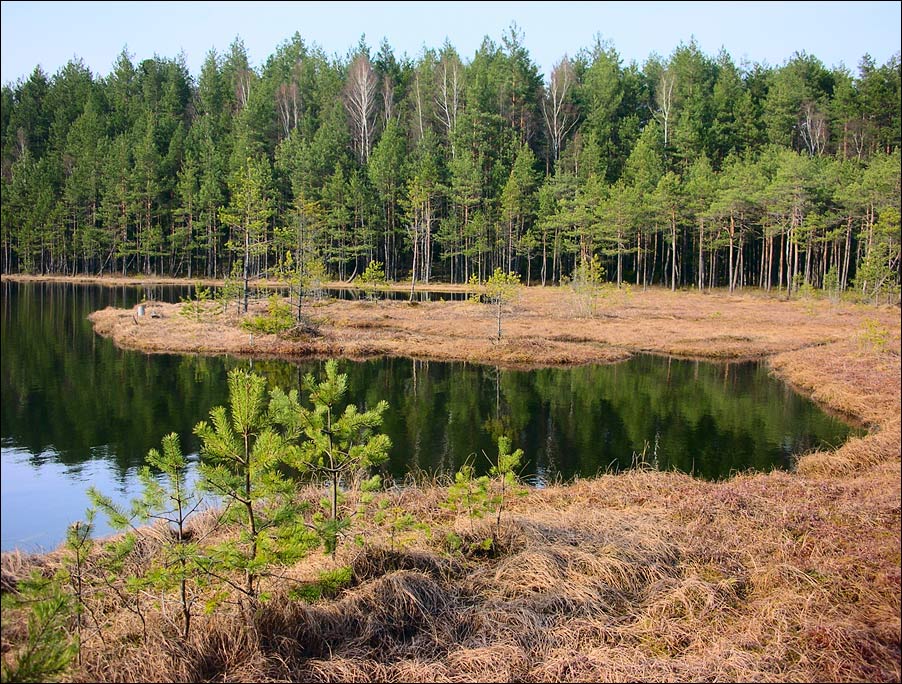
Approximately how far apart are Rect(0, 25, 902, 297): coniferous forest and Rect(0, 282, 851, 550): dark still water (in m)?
31.4

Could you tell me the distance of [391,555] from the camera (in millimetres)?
6949

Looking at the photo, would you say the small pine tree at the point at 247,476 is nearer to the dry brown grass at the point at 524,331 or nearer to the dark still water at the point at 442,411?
the dark still water at the point at 442,411

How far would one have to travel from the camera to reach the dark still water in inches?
534

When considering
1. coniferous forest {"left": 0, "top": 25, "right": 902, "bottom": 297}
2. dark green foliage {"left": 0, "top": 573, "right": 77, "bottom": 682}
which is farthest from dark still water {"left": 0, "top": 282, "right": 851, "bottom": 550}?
coniferous forest {"left": 0, "top": 25, "right": 902, "bottom": 297}

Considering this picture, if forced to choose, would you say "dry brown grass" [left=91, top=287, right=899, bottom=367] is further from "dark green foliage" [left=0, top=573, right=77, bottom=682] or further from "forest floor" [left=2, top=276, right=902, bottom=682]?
"dark green foliage" [left=0, top=573, right=77, bottom=682]

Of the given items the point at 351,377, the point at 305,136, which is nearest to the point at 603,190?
the point at 305,136

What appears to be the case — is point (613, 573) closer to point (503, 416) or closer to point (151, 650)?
point (151, 650)

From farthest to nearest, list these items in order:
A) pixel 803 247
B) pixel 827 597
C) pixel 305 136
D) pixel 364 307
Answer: pixel 305 136 < pixel 803 247 < pixel 364 307 < pixel 827 597

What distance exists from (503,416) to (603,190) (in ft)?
161

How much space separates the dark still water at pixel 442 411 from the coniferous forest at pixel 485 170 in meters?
31.4

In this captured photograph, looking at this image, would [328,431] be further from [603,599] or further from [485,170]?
[485,170]

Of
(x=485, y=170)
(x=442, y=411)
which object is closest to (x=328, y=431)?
(x=442, y=411)

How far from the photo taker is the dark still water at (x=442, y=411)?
13.6m

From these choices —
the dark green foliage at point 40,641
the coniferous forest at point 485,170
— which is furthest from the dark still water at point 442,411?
the coniferous forest at point 485,170
